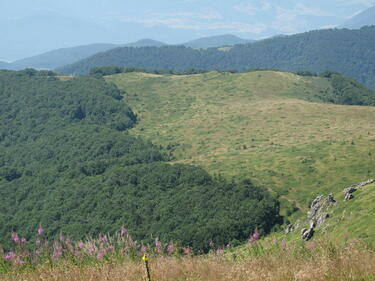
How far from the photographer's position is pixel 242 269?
30.7ft

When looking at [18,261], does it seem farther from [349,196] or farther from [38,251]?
[349,196]

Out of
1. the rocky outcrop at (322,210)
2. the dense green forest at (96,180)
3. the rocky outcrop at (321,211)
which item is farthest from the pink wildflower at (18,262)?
the rocky outcrop at (321,211)

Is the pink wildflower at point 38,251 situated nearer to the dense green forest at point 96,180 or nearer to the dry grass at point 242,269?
the dry grass at point 242,269

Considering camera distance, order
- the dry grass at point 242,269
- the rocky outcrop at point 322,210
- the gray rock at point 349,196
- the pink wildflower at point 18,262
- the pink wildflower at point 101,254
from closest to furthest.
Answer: the dry grass at point 242,269 < the pink wildflower at point 18,262 < the pink wildflower at point 101,254 < the rocky outcrop at point 322,210 < the gray rock at point 349,196

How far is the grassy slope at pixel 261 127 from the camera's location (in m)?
74.7

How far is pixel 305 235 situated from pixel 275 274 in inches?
1075

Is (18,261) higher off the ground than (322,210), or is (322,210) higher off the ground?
(18,261)

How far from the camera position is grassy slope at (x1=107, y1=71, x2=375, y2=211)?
245 ft

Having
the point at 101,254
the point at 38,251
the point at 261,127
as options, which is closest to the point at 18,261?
the point at 38,251

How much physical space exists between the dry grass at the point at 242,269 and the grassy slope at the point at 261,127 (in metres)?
57.6

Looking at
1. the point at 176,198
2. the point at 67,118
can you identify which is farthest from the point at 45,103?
the point at 176,198

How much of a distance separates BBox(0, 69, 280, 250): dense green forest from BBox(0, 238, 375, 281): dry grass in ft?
68.8

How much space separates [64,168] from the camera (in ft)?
390

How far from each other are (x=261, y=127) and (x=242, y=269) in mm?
104984
